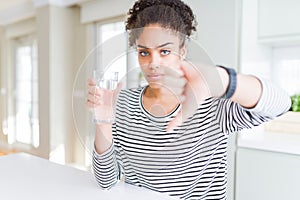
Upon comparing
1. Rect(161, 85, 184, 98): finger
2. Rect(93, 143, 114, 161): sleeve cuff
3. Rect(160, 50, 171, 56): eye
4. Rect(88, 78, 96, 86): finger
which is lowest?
Rect(93, 143, 114, 161): sleeve cuff

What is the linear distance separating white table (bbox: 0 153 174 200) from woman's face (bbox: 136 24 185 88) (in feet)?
1.02

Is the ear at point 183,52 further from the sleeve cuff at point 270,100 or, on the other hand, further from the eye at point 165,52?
the sleeve cuff at point 270,100

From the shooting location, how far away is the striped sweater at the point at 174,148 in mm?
612

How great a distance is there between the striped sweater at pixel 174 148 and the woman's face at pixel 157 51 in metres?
0.09

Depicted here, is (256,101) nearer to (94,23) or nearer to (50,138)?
(94,23)

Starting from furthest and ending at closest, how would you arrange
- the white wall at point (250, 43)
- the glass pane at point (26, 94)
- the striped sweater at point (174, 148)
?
the glass pane at point (26, 94) < the white wall at point (250, 43) < the striped sweater at point (174, 148)

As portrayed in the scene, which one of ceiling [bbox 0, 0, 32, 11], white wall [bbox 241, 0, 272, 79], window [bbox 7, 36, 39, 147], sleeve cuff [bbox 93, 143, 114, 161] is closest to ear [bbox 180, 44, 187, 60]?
sleeve cuff [bbox 93, 143, 114, 161]

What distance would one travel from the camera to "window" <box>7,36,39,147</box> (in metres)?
4.03

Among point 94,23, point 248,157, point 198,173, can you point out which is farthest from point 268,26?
point 94,23

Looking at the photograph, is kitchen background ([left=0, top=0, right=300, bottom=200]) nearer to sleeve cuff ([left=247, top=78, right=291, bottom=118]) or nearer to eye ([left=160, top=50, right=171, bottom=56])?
eye ([left=160, top=50, right=171, bottom=56])

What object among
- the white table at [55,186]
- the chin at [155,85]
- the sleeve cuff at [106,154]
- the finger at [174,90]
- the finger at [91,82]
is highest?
the finger at [91,82]

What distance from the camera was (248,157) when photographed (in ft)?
5.56

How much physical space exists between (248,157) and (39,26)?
8.79ft

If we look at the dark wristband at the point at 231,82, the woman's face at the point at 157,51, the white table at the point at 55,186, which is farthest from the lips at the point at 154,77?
the white table at the point at 55,186
